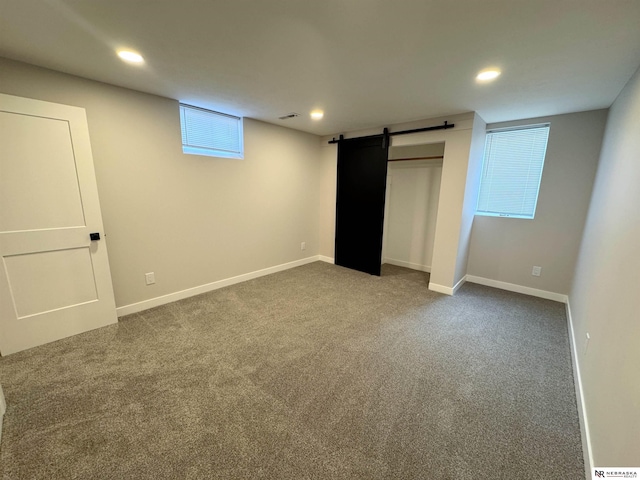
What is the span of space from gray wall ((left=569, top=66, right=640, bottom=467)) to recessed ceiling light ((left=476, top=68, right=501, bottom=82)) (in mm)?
869

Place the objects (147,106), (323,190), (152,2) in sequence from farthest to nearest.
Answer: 1. (323,190)
2. (147,106)
3. (152,2)

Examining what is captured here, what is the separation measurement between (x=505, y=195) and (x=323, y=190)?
2.88 meters

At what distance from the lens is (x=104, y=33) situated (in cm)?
160

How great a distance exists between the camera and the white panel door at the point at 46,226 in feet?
6.62

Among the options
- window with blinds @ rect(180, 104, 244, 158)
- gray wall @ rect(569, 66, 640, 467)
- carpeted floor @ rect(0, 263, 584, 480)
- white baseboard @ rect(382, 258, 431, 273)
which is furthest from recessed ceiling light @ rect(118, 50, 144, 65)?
white baseboard @ rect(382, 258, 431, 273)

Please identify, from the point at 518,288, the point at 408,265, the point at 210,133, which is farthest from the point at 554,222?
the point at 210,133

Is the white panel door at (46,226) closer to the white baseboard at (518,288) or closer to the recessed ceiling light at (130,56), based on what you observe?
the recessed ceiling light at (130,56)

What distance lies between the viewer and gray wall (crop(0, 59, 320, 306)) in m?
2.43

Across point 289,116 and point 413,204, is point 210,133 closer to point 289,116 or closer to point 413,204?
point 289,116

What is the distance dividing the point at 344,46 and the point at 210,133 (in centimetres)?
225

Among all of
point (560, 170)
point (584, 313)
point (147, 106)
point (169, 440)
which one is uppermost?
point (147, 106)

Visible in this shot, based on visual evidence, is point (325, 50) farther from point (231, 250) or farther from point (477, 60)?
point (231, 250)

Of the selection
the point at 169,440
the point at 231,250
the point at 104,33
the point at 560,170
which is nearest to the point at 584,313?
the point at 560,170

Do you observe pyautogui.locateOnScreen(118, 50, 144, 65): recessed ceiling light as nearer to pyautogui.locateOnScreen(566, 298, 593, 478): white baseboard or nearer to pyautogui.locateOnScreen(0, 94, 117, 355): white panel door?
pyautogui.locateOnScreen(0, 94, 117, 355): white panel door
